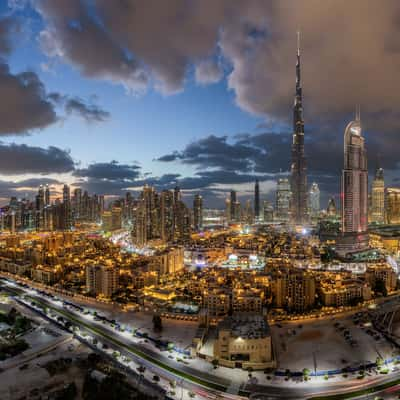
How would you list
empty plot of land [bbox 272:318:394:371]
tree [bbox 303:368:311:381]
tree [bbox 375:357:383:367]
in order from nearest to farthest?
tree [bbox 303:368:311:381] → tree [bbox 375:357:383:367] → empty plot of land [bbox 272:318:394:371]

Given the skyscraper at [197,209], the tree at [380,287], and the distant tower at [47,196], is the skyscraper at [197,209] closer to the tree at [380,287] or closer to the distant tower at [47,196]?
the distant tower at [47,196]

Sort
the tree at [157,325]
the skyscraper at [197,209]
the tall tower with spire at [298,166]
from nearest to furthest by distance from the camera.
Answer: the tree at [157,325], the tall tower with spire at [298,166], the skyscraper at [197,209]

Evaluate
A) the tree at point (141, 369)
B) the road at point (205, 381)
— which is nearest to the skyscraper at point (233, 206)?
the road at point (205, 381)

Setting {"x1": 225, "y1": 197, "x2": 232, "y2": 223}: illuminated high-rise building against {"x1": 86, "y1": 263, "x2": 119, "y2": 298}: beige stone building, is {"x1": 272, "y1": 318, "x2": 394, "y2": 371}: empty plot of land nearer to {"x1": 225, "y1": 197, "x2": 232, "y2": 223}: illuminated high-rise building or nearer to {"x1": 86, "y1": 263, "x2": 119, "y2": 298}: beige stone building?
{"x1": 86, "y1": 263, "x2": 119, "y2": 298}: beige stone building

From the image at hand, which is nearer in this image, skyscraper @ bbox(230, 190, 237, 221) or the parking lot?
the parking lot

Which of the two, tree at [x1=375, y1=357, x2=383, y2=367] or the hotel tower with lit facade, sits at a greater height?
the hotel tower with lit facade

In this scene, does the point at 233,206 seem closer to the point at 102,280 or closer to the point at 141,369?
the point at 102,280

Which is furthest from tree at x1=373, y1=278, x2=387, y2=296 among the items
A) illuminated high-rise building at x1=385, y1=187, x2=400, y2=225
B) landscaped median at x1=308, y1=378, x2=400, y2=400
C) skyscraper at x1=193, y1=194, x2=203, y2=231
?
illuminated high-rise building at x1=385, y1=187, x2=400, y2=225

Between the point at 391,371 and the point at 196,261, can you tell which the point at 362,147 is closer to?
the point at 196,261
